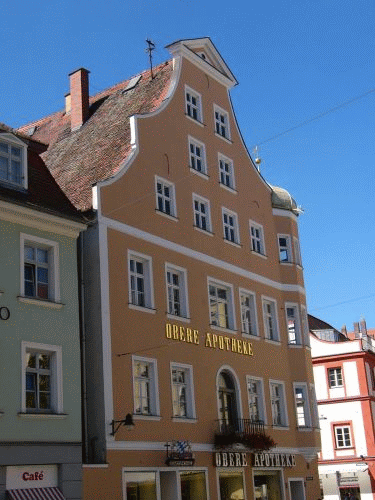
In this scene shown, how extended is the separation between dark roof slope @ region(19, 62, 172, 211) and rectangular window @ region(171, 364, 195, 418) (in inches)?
255

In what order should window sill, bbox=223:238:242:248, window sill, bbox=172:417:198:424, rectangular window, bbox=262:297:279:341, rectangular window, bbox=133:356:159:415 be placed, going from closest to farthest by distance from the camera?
1. rectangular window, bbox=133:356:159:415
2. window sill, bbox=172:417:198:424
3. window sill, bbox=223:238:242:248
4. rectangular window, bbox=262:297:279:341

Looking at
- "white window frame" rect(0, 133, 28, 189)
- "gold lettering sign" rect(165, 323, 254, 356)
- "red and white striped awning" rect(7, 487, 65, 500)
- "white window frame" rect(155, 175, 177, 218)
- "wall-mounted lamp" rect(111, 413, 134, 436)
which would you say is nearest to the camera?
"red and white striped awning" rect(7, 487, 65, 500)

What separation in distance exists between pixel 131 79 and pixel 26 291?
15.1m

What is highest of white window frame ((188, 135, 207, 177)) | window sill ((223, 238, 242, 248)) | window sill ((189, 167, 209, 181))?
white window frame ((188, 135, 207, 177))

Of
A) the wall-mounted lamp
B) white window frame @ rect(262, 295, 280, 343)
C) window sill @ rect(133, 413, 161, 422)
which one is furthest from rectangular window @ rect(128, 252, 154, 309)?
white window frame @ rect(262, 295, 280, 343)

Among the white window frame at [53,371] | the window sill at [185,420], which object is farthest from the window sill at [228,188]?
the white window frame at [53,371]

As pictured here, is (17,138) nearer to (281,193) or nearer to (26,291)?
(26,291)

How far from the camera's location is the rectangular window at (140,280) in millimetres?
27562

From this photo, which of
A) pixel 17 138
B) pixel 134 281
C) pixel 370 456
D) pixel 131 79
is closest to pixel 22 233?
pixel 17 138

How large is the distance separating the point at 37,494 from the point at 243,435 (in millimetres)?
10048

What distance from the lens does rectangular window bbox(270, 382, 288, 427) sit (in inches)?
1332

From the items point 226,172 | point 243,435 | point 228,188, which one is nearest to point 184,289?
point 243,435

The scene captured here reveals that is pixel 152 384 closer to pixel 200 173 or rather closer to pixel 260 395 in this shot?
pixel 260 395

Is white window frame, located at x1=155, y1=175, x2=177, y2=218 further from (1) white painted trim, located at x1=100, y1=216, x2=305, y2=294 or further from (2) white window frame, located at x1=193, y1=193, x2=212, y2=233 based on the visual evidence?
(2) white window frame, located at x1=193, y1=193, x2=212, y2=233
